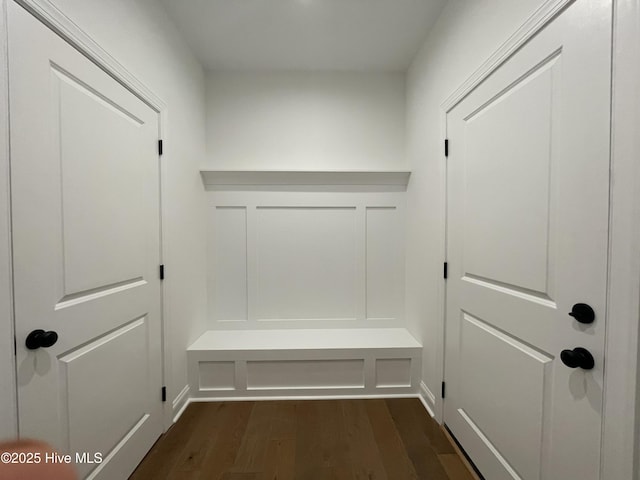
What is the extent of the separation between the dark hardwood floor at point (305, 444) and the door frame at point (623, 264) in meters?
0.90

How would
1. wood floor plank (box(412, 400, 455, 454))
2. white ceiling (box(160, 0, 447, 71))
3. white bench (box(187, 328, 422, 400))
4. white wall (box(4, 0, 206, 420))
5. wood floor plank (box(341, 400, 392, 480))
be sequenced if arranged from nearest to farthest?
white wall (box(4, 0, 206, 420)) → wood floor plank (box(341, 400, 392, 480)) → wood floor plank (box(412, 400, 455, 454)) → white ceiling (box(160, 0, 447, 71)) → white bench (box(187, 328, 422, 400))

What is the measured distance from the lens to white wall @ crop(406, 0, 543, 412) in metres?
1.37

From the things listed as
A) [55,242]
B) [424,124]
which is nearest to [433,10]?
[424,124]

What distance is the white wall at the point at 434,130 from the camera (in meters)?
1.37

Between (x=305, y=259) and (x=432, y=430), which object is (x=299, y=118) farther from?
(x=432, y=430)

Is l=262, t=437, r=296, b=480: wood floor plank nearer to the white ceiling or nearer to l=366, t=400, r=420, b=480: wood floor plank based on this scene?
l=366, t=400, r=420, b=480: wood floor plank

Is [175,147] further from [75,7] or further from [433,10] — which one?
[433,10]

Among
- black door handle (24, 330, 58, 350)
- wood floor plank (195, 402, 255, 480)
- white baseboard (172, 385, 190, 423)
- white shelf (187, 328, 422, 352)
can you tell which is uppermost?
black door handle (24, 330, 58, 350)

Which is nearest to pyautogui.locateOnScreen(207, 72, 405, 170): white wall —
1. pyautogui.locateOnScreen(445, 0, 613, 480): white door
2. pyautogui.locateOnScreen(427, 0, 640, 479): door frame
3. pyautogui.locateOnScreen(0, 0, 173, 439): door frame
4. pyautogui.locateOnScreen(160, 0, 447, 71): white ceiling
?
pyautogui.locateOnScreen(160, 0, 447, 71): white ceiling

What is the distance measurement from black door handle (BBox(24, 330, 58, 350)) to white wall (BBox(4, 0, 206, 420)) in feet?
2.50

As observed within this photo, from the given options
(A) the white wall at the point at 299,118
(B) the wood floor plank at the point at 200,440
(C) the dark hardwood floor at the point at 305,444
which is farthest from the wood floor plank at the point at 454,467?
(A) the white wall at the point at 299,118

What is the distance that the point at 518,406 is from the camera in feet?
3.88

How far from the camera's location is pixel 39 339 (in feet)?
3.11

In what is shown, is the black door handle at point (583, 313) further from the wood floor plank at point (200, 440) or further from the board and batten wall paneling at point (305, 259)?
the wood floor plank at point (200, 440)
